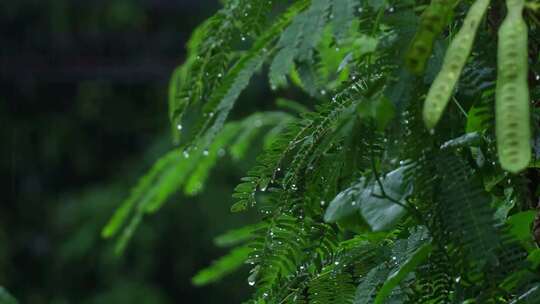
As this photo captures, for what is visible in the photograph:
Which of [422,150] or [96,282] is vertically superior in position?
[422,150]

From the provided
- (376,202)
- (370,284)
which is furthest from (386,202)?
(370,284)

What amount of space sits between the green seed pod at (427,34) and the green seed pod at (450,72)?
0.05 ft

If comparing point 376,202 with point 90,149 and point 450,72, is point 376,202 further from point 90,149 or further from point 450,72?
point 90,149

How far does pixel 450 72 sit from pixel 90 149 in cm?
953

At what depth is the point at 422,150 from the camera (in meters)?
0.82

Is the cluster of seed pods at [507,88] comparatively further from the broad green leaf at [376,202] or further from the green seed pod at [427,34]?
the broad green leaf at [376,202]

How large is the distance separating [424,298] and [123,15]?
901cm

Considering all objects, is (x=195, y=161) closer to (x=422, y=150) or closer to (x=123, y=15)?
(x=422, y=150)

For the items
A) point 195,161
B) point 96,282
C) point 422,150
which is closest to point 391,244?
point 422,150

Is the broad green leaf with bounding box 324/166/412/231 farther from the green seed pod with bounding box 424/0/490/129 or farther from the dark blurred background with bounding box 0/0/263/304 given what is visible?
the dark blurred background with bounding box 0/0/263/304

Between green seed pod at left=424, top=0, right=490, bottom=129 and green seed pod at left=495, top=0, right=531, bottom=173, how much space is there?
0.02 meters

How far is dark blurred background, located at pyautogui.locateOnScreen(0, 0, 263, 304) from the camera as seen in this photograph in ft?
28.6

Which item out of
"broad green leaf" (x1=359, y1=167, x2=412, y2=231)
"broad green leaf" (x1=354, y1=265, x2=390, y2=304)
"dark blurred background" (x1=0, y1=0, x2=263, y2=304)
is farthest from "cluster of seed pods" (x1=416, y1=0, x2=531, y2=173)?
"dark blurred background" (x1=0, y1=0, x2=263, y2=304)

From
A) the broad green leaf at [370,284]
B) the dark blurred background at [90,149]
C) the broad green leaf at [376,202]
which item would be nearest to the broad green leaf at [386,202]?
the broad green leaf at [376,202]
